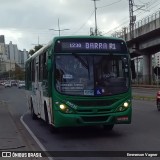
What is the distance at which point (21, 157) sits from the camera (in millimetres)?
10000

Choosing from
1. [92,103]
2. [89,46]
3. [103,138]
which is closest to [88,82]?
[92,103]

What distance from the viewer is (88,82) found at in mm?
13719

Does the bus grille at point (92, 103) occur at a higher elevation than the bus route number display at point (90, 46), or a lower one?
lower

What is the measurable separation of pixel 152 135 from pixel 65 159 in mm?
4487

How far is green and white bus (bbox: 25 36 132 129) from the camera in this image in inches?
533

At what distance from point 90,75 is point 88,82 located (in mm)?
227

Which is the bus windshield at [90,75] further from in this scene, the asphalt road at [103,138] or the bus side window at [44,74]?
the asphalt road at [103,138]

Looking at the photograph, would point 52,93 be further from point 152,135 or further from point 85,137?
point 152,135

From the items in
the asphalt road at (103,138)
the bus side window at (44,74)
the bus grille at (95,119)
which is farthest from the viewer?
the bus side window at (44,74)

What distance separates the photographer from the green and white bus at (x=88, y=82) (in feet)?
44.4

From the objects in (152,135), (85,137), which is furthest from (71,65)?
(152,135)

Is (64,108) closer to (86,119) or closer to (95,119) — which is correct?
(86,119)

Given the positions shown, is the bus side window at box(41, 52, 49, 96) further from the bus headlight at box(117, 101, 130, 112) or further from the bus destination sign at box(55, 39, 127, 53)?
the bus headlight at box(117, 101, 130, 112)

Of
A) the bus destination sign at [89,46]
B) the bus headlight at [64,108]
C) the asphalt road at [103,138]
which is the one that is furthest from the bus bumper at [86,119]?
the bus destination sign at [89,46]
